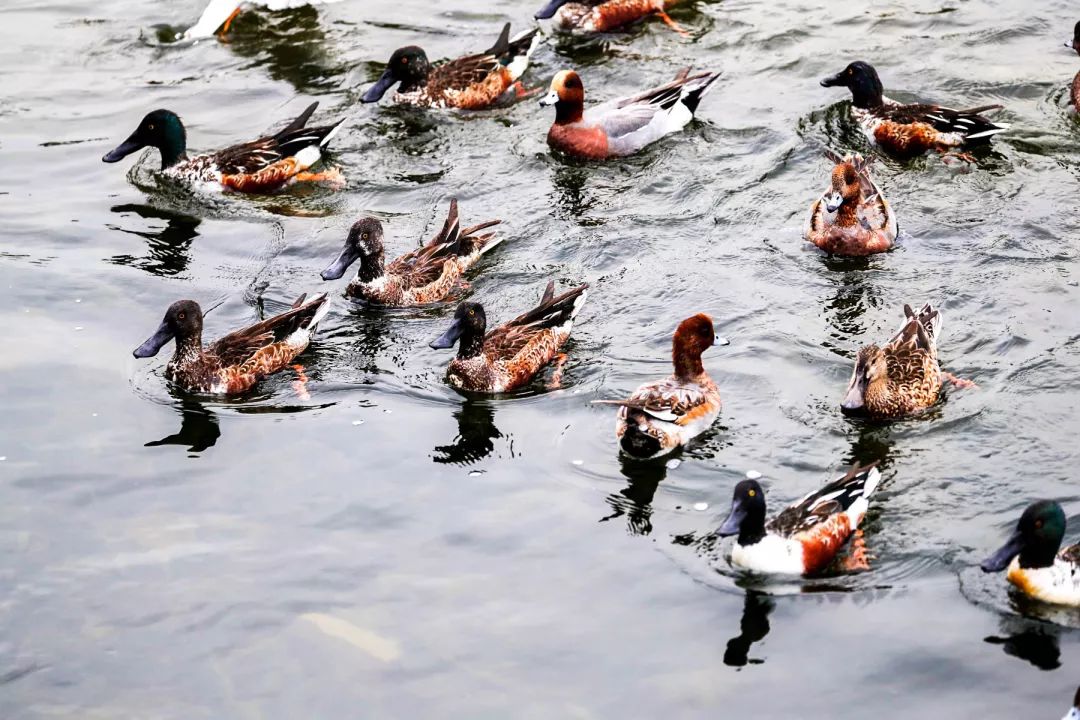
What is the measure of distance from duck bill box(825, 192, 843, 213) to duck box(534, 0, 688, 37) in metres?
5.33

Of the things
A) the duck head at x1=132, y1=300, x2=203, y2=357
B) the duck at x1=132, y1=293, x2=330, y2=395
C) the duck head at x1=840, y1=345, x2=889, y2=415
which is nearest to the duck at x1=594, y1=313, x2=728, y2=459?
the duck head at x1=840, y1=345, x2=889, y2=415

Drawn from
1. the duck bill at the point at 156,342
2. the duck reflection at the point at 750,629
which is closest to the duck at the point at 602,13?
the duck bill at the point at 156,342

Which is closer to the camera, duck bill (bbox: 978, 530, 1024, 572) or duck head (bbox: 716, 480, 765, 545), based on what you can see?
duck bill (bbox: 978, 530, 1024, 572)

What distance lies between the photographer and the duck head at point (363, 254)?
1202cm

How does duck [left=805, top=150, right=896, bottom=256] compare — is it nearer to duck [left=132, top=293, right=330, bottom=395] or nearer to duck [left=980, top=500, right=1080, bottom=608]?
duck [left=980, top=500, right=1080, bottom=608]

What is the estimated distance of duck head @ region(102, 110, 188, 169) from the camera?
14.3 meters

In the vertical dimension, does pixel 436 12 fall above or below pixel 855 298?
above

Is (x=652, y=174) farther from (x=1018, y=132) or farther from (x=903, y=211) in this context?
(x=1018, y=132)

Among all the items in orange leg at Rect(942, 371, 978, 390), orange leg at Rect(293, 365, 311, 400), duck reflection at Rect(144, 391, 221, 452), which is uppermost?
orange leg at Rect(293, 365, 311, 400)

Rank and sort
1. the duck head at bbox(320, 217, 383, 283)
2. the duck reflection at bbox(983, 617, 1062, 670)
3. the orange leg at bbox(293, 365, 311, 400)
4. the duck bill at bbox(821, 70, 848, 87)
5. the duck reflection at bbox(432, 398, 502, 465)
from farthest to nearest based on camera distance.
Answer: the duck bill at bbox(821, 70, 848, 87) < the duck head at bbox(320, 217, 383, 283) < the orange leg at bbox(293, 365, 311, 400) < the duck reflection at bbox(432, 398, 502, 465) < the duck reflection at bbox(983, 617, 1062, 670)

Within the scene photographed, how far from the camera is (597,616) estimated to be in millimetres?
8453

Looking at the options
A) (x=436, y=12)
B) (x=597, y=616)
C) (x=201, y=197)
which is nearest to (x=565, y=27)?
(x=436, y=12)

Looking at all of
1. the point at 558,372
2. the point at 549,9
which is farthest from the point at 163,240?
the point at 549,9

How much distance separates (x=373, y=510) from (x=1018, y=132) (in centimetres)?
800
